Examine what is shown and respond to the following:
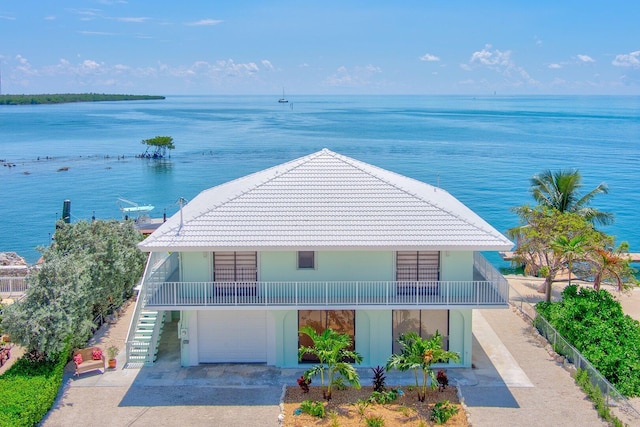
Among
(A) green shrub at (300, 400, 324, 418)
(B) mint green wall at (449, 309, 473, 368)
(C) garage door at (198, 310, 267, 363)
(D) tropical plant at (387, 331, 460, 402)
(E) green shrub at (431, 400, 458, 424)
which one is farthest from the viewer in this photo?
(C) garage door at (198, 310, 267, 363)

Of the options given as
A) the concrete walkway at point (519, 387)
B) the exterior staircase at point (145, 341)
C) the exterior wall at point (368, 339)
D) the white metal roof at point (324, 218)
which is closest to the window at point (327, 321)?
the exterior wall at point (368, 339)

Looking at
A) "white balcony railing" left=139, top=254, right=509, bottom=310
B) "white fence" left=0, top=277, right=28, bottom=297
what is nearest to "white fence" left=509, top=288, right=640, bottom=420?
"white balcony railing" left=139, top=254, right=509, bottom=310

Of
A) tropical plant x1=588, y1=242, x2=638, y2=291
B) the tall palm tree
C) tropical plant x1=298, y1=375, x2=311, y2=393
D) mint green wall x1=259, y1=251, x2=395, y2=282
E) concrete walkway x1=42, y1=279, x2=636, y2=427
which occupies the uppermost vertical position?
the tall palm tree

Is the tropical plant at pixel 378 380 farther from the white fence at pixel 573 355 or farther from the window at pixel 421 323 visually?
the white fence at pixel 573 355

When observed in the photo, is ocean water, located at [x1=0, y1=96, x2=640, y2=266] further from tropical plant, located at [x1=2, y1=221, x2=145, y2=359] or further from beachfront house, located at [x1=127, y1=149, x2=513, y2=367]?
tropical plant, located at [x1=2, y1=221, x2=145, y2=359]

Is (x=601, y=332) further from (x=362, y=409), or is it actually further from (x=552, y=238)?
(x=362, y=409)

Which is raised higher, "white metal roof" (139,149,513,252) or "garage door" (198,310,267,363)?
"white metal roof" (139,149,513,252)

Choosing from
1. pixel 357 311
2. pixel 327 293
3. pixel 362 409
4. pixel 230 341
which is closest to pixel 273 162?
pixel 230 341
